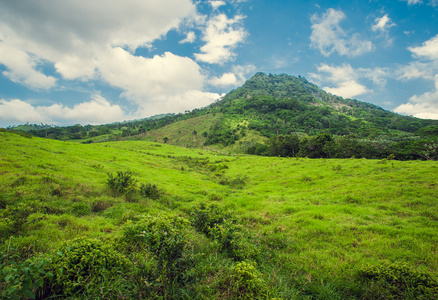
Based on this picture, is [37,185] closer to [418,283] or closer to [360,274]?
[360,274]

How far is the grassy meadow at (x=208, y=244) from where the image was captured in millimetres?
4039

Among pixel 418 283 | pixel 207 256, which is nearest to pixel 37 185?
pixel 207 256

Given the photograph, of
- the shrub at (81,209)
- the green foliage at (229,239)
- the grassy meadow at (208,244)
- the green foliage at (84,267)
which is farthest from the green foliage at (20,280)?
the shrub at (81,209)

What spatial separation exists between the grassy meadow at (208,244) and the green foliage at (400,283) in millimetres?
26

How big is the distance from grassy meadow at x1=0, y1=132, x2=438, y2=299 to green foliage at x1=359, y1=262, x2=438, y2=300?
26mm

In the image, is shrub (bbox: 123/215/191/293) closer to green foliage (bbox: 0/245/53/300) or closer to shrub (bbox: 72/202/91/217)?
green foliage (bbox: 0/245/53/300)

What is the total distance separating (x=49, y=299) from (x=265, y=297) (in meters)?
4.75

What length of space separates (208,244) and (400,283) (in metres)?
5.87

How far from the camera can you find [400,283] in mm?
4746

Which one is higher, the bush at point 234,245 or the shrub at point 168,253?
the shrub at point 168,253

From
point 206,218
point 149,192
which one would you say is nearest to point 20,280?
point 206,218

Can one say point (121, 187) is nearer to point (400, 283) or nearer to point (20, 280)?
point (20, 280)

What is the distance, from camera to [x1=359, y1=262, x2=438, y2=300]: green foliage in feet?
14.4

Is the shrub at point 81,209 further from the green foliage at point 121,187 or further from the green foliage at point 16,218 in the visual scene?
the green foliage at point 121,187
